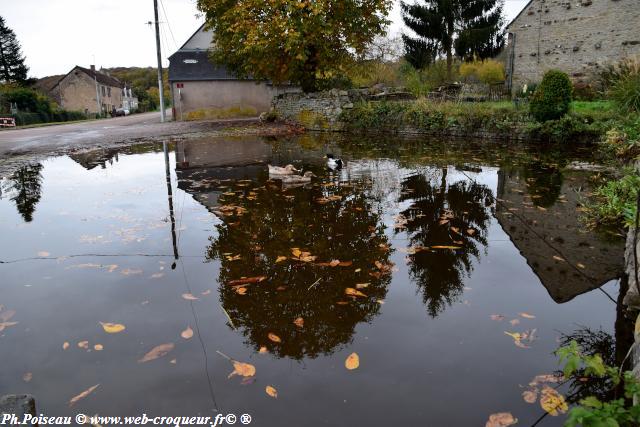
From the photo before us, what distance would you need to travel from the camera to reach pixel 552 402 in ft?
7.57

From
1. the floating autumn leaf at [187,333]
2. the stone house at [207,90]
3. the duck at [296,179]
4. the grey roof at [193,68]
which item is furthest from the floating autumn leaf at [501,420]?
the grey roof at [193,68]

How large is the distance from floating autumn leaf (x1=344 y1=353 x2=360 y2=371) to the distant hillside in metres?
80.0

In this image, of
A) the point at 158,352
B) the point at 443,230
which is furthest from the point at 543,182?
the point at 158,352

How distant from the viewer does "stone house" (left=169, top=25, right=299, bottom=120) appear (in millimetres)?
31125

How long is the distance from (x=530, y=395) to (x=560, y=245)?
9.02 ft

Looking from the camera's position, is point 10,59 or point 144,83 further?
point 144,83

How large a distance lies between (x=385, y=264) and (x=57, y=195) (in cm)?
621

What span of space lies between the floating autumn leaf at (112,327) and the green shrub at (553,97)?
45.8 feet

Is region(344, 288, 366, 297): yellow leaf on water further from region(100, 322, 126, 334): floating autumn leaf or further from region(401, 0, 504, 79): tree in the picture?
region(401, 0, 504, 79): tree

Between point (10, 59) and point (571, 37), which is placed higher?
point (10, 59)

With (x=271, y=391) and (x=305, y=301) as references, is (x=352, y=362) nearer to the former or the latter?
(x=271, y=391)

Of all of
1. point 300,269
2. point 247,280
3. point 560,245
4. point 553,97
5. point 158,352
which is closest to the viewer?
point 158,352

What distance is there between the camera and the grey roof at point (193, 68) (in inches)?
1240

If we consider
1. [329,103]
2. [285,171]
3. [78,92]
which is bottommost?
[285,171]
